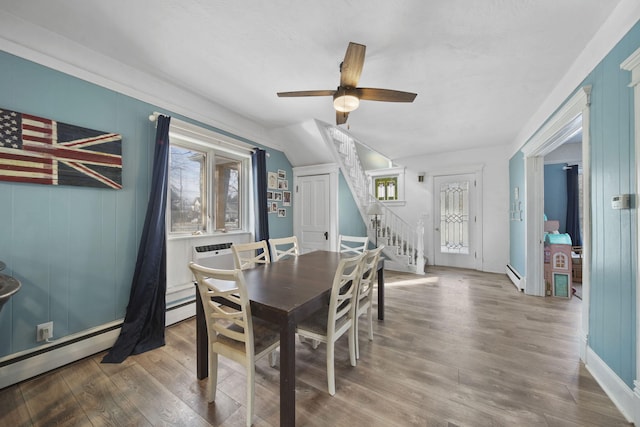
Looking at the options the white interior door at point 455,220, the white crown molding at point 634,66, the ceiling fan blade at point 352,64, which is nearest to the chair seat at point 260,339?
the ceiling fan blade at point 352,64

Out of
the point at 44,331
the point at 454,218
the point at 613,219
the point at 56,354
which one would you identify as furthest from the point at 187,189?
the point at 454,218

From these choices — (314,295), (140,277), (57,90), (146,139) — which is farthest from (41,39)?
(314,295)

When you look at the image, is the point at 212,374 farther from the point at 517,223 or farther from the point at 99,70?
the point at 517,223

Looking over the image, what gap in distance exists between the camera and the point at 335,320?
5.39 ft

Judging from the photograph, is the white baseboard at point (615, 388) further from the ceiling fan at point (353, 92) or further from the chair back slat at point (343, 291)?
the ceiling fan at point (353, 92)

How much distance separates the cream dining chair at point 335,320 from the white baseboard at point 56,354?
5.96 feet

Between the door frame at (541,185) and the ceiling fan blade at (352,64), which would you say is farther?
the door frame at (541,185)

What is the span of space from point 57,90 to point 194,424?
105 inches

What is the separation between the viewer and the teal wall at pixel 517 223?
3.69 meters

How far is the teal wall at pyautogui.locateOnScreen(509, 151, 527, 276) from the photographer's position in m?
3.69

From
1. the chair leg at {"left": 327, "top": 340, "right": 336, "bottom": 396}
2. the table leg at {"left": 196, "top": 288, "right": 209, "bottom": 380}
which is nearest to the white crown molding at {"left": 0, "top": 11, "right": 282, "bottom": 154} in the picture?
the table leg at {"left": 196, "top": 288, "right": 209, "bottom": 380}

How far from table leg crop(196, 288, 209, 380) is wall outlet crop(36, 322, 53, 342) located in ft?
3.94

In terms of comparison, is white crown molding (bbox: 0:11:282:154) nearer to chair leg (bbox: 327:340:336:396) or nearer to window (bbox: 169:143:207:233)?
window (bbox: 169:143:207:233)

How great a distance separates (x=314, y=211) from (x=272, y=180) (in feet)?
3.23
